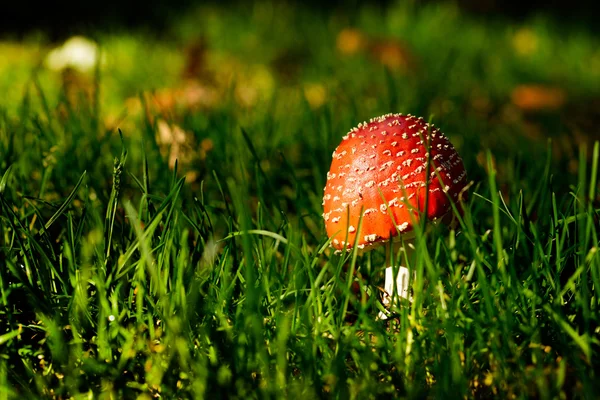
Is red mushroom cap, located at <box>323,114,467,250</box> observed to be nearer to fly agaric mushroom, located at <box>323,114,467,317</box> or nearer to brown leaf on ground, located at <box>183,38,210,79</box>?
fly agaric mushroom, located at <box>323,114,467,317</box>

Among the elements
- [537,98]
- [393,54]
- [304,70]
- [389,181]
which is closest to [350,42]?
[393,54]

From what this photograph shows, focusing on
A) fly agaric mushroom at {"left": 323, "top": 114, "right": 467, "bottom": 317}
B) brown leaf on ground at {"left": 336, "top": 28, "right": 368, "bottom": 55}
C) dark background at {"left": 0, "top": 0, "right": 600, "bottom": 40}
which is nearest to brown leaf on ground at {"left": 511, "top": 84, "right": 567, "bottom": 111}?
brown leaf on ground at {"left": 336, "top": 28, "right": 368, "bottom": 55}

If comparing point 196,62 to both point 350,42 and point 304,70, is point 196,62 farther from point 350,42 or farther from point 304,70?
point 350,42

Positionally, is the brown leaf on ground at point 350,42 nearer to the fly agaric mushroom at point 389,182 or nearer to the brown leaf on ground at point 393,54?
the brown leaf on ground at point 393,54

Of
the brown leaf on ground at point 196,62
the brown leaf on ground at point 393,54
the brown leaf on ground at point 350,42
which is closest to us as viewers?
the brown leaf on ground at point 196,62

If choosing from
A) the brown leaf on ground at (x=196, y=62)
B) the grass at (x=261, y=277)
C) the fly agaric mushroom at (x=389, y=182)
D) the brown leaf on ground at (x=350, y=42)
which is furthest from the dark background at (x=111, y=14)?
the fly agaric mushroom at (x=389, y=182)
